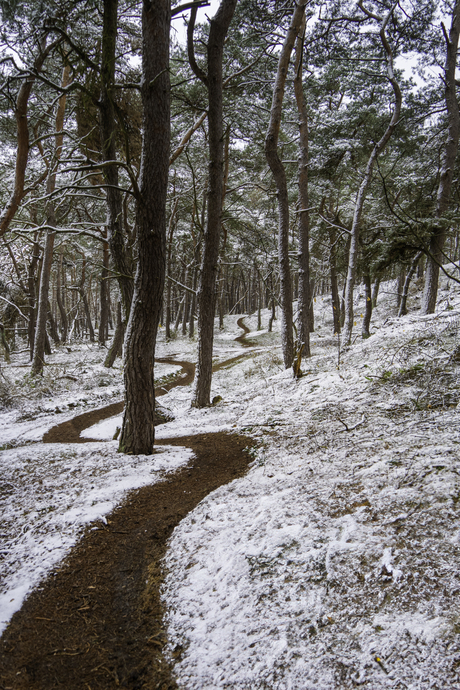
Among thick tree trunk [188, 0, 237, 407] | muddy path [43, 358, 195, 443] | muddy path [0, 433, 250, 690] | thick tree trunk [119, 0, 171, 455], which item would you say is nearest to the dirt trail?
muddy path [0, 433, 250, 690]

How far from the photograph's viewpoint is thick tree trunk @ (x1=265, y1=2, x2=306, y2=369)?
786 cm

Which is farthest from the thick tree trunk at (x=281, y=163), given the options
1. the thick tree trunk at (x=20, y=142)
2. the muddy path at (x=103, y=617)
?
the muddy path at (x=103, y=617)

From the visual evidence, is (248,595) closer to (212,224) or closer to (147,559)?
(147,559)

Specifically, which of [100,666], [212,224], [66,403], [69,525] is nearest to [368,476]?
[100,666]

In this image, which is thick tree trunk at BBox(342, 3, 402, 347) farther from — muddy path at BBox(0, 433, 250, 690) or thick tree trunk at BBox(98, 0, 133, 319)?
muddy path at BBox(0, 433, 250, 690)

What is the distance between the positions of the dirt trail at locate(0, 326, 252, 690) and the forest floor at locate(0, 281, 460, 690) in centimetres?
1

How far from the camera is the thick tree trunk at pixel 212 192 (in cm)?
652

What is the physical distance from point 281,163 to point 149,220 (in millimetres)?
5835

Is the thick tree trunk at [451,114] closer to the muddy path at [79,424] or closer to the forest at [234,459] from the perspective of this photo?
the forest at [234,459]

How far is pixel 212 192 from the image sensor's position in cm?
732

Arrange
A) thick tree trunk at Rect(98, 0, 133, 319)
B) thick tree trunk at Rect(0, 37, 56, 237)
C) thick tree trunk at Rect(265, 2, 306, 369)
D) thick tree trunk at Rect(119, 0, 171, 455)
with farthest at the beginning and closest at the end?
thick tree trunk at Rect(265, 2, 306, 369), thick tree trunk at Rect(0, 37, 56, 237), thick tree trunk at Rect(98, 0, 133, 319), thick tree trunk at Rect(119, 0, 171, 455)

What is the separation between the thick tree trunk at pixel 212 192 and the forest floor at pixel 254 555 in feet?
10.1

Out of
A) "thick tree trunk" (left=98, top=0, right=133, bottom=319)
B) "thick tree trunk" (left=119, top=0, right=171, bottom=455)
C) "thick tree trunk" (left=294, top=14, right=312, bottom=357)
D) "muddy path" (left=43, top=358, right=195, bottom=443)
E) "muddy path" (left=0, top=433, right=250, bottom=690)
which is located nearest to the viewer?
"muddy path" (left=0, top=433, right=250, bottom=690)

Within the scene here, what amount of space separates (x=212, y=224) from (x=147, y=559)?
6445mm
